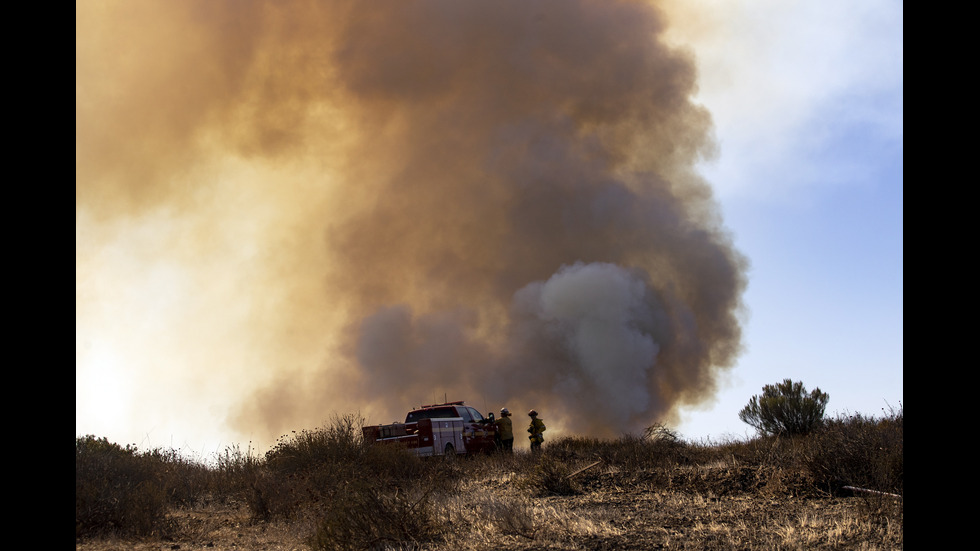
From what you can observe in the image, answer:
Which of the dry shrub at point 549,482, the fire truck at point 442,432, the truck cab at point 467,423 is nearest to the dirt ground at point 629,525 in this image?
the dry shrub at point 549,482

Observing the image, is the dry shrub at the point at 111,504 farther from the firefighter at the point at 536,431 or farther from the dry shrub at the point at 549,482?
the firefighter at the point at 536,431

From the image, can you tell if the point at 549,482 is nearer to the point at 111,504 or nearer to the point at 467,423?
the point at 111,504

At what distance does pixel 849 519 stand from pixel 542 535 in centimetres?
359

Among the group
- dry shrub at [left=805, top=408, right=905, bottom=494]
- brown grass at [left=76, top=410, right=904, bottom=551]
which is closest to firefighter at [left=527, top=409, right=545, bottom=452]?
brown grass at [left=76, top=410, right=904, bottom=551]

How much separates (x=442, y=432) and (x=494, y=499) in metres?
7.00

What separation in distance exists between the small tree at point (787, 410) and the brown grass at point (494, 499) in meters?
6.56

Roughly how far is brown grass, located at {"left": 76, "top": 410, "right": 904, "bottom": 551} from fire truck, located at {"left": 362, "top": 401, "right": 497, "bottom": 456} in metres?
1.38

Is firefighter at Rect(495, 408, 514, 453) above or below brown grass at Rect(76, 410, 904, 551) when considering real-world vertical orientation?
above

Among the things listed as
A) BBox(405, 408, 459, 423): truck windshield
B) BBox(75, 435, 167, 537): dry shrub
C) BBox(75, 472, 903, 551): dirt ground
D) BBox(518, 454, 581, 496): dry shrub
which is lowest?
BBox(75, 472, 903, 551): dirt ground

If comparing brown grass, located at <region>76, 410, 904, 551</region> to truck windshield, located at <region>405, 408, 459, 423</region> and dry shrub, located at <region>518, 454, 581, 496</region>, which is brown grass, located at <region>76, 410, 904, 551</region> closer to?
dry shrub, located at <region>518, 454, 581, 496</region>

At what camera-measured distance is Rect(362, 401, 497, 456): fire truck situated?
16.1m

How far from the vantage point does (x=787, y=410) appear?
67.2 feet

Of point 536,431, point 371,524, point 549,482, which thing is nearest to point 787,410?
point 536,431
